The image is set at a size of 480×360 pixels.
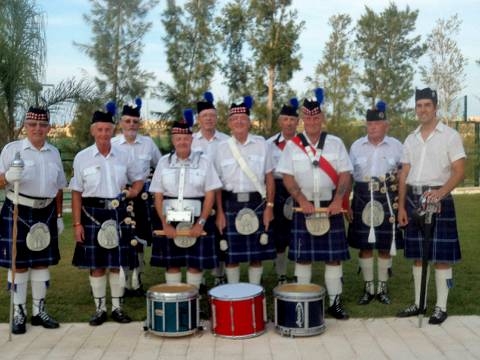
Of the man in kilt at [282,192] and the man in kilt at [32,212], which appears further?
the man in kilt at [282,192]

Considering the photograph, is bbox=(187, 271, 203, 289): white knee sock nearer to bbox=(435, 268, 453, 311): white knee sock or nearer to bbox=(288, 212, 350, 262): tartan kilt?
bbox=(288, 212, 350, 262): tartan kilt

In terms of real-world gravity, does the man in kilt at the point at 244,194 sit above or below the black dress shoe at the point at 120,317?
above

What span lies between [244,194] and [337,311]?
48.1 inches

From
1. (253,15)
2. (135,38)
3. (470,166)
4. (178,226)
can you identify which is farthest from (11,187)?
(470,166)

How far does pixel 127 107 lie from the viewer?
605 cm

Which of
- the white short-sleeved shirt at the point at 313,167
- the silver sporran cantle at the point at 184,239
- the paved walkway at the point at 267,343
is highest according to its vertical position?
the white short-sleeved shirt at the point at 313,167

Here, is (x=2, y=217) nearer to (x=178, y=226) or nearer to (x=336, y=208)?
(x=178, y=226)

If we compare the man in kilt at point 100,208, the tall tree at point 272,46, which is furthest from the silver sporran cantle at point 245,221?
the tall tree at point 272,46

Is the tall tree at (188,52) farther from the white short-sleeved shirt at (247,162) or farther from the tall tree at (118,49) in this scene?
the white short-sleeved shirt at (247,162)

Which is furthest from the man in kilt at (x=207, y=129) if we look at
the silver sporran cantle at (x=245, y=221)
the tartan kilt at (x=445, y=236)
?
the tartan kilt at (x=445, y=236)

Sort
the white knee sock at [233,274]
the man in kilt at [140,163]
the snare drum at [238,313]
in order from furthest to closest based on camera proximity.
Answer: the man in kilt at [140,163]
the white knee sock at [233,274]
the snare drum at [238,313]

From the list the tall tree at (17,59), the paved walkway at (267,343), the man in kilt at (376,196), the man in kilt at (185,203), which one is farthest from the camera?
the tall tree at (17,59)

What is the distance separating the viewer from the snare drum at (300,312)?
15.0 ft

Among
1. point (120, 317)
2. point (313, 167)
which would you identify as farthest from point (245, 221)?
point (120, 317)
